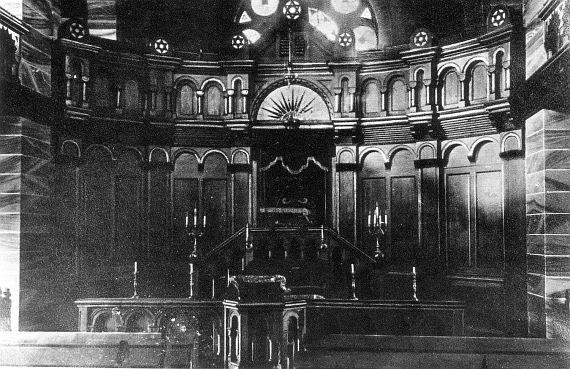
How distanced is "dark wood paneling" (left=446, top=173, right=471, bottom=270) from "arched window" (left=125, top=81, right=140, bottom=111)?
5.59 metres

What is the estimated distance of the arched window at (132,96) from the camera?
399 inches

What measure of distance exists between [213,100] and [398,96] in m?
3.40

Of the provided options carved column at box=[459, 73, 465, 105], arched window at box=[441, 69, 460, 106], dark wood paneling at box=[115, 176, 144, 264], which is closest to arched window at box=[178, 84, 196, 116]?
dark wood paneling at box=[115, 176, 144, 264]

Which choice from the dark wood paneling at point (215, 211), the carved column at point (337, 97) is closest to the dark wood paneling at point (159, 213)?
the dark wood paneling at point (215, 211)

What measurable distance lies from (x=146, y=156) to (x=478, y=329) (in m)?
6.19

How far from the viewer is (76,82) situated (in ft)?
A: 30.9

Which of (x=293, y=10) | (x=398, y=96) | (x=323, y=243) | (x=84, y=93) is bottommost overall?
(x=323, y=243)

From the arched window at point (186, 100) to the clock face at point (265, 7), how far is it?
6.43ft

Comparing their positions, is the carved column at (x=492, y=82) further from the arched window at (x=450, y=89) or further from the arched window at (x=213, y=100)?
the arched window at (x=213, y=100)

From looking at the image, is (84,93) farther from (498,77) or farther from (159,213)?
(498,77)

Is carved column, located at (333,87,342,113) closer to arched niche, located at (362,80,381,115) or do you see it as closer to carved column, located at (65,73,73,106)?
arched niche, located at (362,80,381,115)

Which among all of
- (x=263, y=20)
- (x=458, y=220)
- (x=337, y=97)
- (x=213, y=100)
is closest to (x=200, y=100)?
(x=213, y=100)

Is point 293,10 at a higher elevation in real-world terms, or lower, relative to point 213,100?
higher

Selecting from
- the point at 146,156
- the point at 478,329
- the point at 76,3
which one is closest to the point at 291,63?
the point at 146,156
